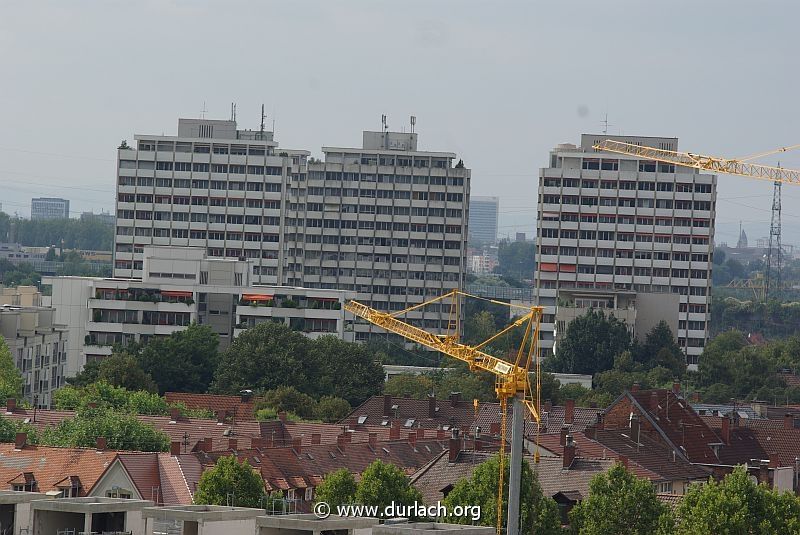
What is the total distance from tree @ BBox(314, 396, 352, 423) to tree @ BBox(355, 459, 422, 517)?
5359cm

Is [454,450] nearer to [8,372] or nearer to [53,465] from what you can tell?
[53,465]

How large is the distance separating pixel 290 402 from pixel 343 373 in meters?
15.3

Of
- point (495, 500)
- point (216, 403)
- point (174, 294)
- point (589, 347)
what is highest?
point (174, 294)

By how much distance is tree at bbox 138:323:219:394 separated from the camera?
161 metres

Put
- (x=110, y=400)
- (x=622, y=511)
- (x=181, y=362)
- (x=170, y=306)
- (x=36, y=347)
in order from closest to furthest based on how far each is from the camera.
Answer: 1. (x=622, y=511)
2. (x=110, y=400)
3. (x=181, y=362)
4. (x=36, y=347)
5. (x=170, y=306)

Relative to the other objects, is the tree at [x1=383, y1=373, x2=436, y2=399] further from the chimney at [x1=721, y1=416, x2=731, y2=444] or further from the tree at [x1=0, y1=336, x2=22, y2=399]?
the chimney at [x1=721, y1=416, x2=731, y2=444]

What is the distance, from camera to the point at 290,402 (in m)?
142

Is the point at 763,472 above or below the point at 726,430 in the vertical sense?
below

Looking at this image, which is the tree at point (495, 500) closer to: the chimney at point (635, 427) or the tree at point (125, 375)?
the chimney at point (635, 427)

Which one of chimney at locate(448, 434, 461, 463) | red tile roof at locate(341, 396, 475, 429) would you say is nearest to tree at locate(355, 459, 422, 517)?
chimney at locate(448, 434, 461, 463)

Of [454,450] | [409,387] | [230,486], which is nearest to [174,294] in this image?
[409,387]

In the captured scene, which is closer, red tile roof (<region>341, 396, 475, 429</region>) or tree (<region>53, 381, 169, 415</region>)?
tree (<region>53, 381, 169, 415</region>)

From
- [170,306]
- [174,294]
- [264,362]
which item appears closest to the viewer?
[264,362]

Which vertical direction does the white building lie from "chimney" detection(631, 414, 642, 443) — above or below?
above
